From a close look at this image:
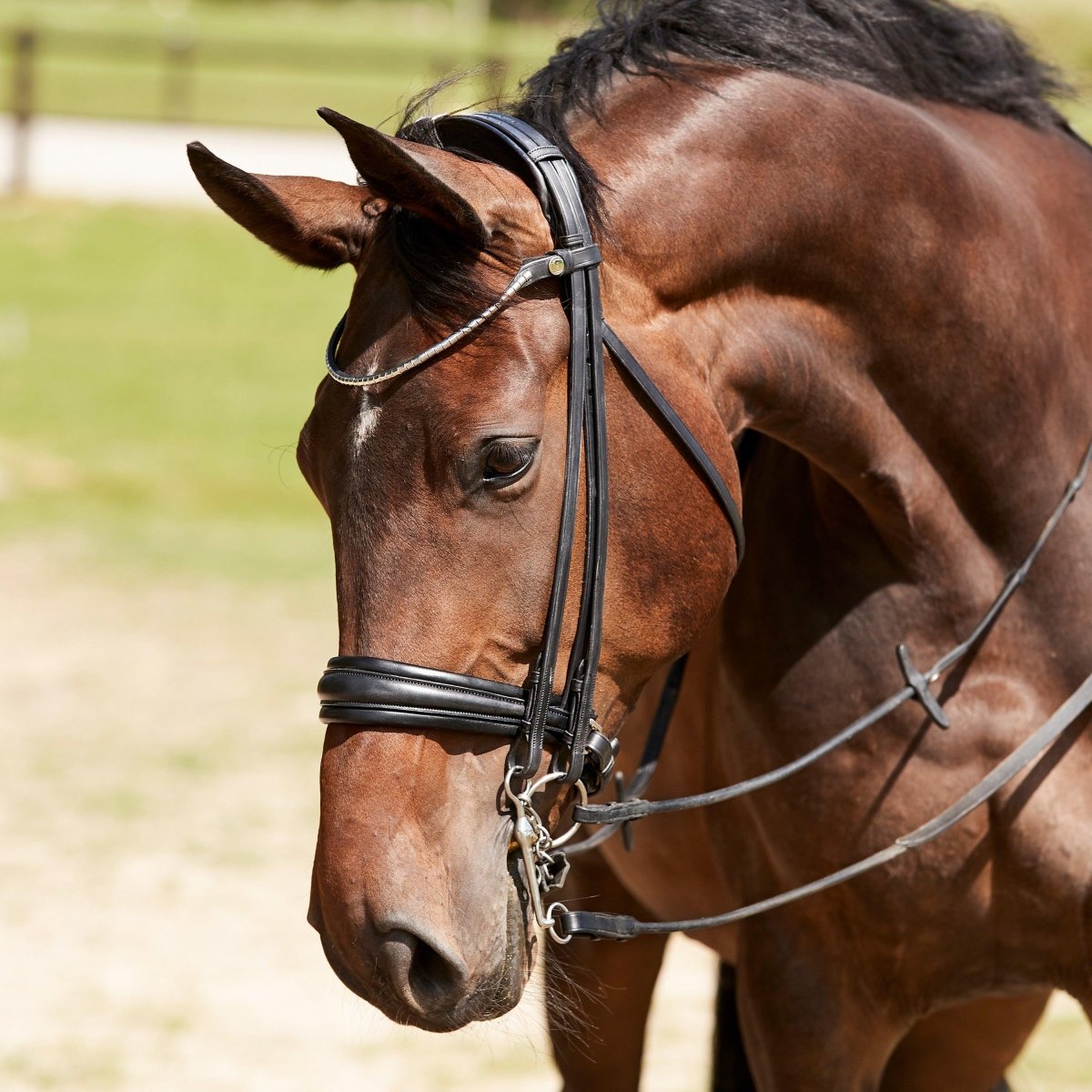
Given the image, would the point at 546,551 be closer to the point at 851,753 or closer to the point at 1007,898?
the point at 851,753

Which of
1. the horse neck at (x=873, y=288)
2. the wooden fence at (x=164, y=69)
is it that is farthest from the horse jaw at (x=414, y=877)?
the wooden fence at (x=164, y=69)

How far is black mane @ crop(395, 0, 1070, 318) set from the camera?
77.2 inches

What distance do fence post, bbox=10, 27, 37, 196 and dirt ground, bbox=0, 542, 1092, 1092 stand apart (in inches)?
414

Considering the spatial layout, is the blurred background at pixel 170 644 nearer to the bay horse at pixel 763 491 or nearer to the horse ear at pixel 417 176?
the bay horse at pixel 763 491

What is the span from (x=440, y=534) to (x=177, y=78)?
2352 centimetres

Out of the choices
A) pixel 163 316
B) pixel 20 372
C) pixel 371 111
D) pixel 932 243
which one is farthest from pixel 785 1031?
pixel 371 111

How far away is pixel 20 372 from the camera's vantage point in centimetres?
1345

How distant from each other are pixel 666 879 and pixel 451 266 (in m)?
1.51

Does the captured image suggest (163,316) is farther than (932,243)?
Yes

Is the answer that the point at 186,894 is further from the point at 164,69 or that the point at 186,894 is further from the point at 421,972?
the point at 164,69

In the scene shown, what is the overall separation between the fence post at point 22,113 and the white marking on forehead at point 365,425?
1699cm

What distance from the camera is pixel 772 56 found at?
220 centimetres

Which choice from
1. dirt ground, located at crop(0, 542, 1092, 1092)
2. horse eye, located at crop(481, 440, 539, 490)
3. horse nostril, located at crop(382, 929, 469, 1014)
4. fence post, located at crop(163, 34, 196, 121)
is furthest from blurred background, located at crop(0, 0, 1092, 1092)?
horse eye, located at crop(481, 440, 539, 490)

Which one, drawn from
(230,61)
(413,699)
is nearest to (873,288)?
(413,699)
